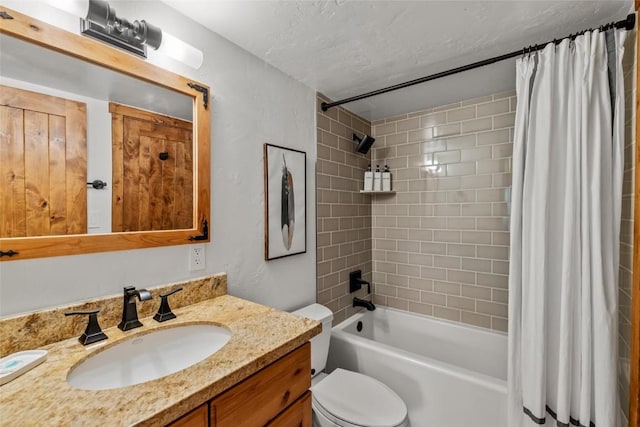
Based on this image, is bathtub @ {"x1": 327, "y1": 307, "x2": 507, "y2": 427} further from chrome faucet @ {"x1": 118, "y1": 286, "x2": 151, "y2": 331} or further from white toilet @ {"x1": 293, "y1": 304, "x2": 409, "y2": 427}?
chrome faucet @ {"x1": 118, "y1": 286, "x2": 151, "y2": 331}

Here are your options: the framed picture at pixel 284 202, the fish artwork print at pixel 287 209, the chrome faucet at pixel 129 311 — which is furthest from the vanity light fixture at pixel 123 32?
the chrome faucet at pixel 129 311

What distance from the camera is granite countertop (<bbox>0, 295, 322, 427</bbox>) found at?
0.61m

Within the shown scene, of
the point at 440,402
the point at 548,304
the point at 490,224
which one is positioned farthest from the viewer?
the point at 490,224

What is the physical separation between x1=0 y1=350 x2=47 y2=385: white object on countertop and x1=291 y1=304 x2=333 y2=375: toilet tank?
1224 millimetres

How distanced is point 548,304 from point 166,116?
1.95 metres

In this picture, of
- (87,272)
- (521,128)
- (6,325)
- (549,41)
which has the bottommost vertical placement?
(6,325)

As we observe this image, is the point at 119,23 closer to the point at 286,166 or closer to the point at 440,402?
the point at 286,166

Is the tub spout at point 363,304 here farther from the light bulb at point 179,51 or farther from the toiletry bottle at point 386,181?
the light bulb at point 179,51

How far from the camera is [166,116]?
1248mm

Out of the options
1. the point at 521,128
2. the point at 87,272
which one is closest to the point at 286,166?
the point at 87,272

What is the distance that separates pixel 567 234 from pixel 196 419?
1.58 meters

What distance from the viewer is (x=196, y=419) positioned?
0.69 m

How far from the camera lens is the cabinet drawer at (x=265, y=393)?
2.52 feet

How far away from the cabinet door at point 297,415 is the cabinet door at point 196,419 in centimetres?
25
